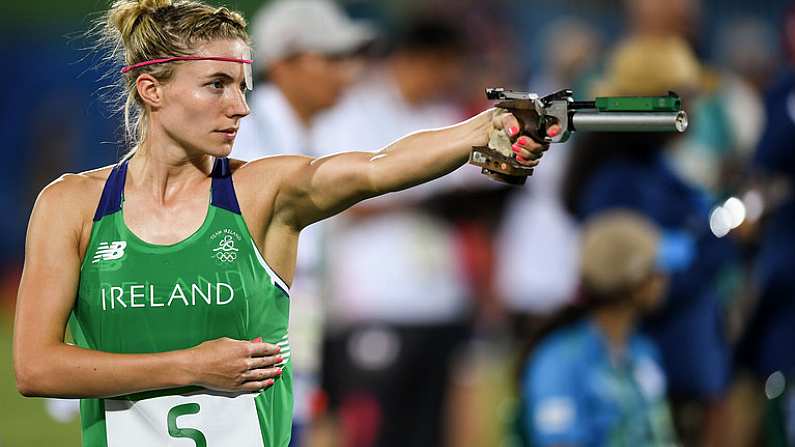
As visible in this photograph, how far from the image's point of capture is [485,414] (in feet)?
33.4

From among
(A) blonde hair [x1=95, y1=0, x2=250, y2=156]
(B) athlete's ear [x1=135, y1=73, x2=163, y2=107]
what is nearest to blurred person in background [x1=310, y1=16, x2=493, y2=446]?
(A) blonde hair [x1=95, y1=0, x2=250, y2=156]

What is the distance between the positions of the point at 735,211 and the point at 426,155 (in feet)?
12.8

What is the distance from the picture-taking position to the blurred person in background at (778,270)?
6.50 metres

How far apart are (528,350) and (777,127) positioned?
157 centimetres

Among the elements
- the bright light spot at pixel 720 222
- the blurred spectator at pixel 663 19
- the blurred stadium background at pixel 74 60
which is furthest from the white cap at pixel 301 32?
the blurred stadium background at pixel 74 60

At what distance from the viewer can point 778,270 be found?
652 cm

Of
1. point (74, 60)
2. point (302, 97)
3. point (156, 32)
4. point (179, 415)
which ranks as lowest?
point (179, 415)

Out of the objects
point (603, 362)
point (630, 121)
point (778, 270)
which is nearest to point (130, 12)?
point (630, 121)

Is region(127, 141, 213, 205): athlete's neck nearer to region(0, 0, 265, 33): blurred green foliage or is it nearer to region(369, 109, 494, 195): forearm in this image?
region(369, 109, 494, 195): forearm

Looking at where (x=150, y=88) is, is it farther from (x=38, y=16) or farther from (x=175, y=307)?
(x=38, y=16)

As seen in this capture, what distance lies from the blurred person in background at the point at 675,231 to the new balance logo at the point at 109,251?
3.55m

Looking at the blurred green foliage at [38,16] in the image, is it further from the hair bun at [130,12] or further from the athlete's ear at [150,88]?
the athlete's ear at [150,88]

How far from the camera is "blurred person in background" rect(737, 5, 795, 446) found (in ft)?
21.3

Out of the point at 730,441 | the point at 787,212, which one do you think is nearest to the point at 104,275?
the point at 787,212
